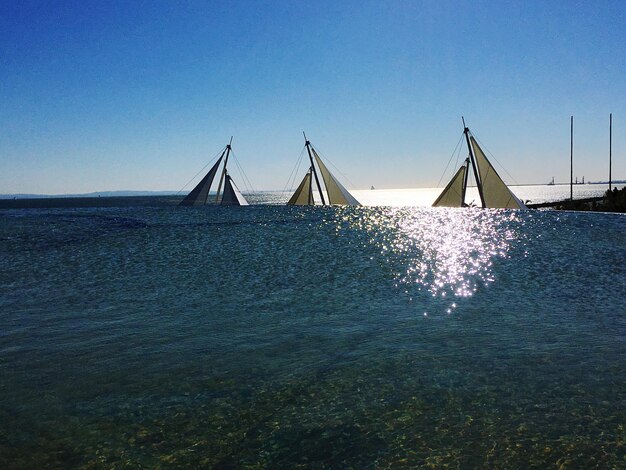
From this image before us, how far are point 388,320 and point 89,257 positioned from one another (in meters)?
15.3

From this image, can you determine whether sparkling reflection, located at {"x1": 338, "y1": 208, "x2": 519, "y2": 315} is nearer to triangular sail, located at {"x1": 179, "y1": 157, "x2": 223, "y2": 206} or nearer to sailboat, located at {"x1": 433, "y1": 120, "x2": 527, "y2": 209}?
sailboat, located at {"x1": 433, "y1": 120, "x2": 527, "y2": 209}

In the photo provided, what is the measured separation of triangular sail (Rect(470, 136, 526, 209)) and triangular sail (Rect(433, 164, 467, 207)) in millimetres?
4741

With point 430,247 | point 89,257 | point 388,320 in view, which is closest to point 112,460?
point 388,320

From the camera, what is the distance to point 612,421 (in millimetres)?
6242

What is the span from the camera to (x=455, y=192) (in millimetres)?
62594

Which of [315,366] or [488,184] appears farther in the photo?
[488,184]

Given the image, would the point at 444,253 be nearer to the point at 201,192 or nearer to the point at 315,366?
the point at 315,366

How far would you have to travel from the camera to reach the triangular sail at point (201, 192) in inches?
2822

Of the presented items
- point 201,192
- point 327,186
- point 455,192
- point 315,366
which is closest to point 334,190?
point 327,186

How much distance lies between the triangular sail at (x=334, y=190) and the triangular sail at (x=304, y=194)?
2711 mm

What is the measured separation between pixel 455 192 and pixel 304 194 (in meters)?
22.2

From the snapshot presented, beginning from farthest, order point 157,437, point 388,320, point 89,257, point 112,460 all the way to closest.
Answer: point 89,257
point 388,320
point 157,437
point 112,460

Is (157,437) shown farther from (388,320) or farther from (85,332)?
(388,320)

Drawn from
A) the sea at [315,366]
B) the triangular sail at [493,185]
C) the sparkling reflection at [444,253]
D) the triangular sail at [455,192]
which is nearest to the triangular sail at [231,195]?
the triangular sail at [455,192]
